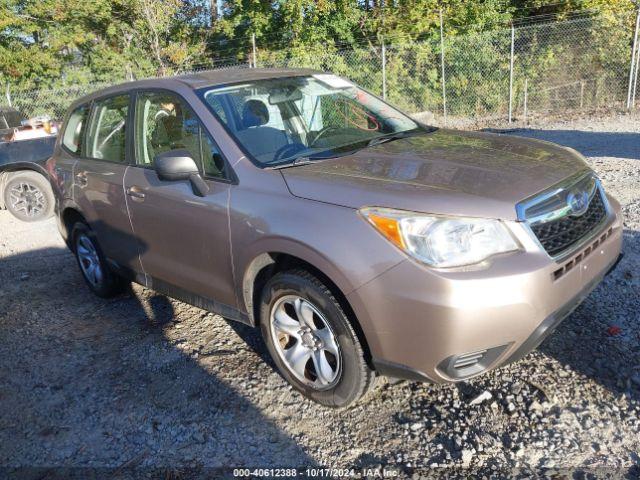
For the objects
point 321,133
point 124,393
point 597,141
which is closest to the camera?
point 124,393

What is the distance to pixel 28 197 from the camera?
8.28m

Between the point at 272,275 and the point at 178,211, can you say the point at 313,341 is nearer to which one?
the point at 272,275

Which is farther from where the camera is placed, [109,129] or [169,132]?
[109,129]

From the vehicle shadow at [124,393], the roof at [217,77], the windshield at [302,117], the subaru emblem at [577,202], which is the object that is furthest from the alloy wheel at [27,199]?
the subaru emblem at [577,202]

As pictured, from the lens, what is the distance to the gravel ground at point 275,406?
2.72m

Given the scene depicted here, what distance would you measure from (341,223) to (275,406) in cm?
122

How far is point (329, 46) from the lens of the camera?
1730 cm

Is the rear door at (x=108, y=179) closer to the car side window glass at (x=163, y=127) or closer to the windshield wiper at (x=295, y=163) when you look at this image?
the car side window glass at (x=163, y=127)

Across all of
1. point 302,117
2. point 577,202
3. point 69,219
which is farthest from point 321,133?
point 69,219

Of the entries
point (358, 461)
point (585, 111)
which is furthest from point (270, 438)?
point (585, 111)

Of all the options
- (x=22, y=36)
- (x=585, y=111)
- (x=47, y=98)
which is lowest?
(x=585, y=111)

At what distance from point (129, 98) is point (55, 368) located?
200 cm

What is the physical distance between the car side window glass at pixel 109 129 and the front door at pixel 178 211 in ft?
0.66

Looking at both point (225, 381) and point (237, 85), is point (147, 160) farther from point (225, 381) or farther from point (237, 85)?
point (225, 381)
